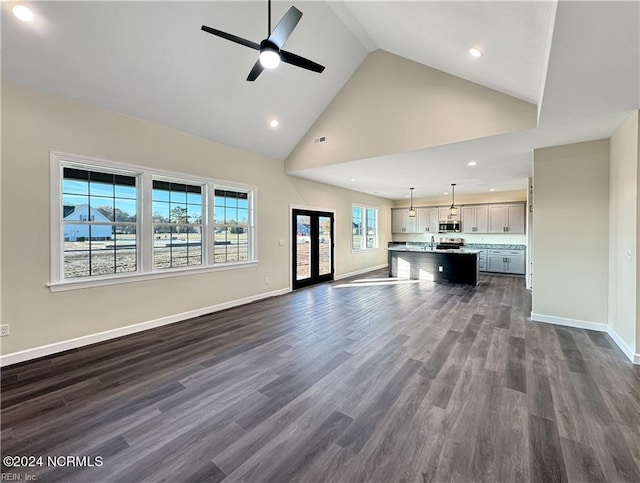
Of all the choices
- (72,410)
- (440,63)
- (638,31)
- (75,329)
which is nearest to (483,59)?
(440,63)

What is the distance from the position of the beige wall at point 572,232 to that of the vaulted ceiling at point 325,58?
33 centimetres

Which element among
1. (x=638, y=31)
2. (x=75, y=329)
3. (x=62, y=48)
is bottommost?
(x=75, y=329)

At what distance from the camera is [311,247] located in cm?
720

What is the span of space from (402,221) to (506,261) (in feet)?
12.4

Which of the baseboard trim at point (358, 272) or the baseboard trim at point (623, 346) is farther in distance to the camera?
the baseboard trim at point (358, 272)

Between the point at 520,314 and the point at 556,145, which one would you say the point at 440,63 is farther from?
the point at 520,314

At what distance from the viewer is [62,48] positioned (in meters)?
2.89

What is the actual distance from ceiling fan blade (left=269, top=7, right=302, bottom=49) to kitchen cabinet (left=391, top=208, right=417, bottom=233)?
30.0 ft

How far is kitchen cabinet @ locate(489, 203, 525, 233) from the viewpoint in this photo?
27.7 feet

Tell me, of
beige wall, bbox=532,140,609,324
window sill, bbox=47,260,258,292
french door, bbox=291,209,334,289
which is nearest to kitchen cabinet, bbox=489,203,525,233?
beige wall, bbox=532,140,609,324

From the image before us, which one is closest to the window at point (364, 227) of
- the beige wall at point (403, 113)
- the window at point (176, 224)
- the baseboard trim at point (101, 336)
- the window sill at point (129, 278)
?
the beige wall at point (403, 113)

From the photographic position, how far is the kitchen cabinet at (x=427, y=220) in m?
9.99

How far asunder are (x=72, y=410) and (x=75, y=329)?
5.23ft

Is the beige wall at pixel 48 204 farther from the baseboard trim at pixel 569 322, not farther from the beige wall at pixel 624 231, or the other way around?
the beige wall at pixel 624 231
